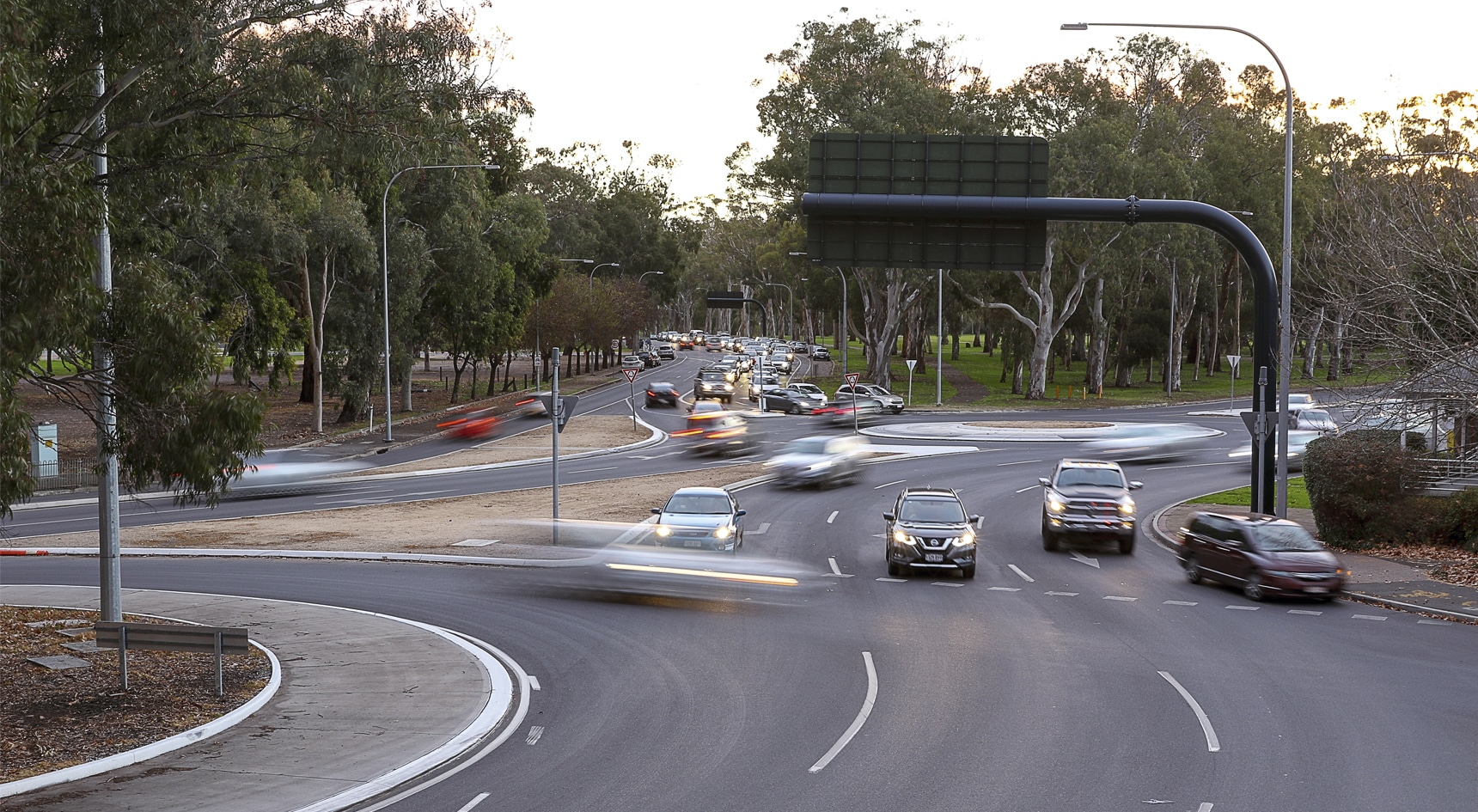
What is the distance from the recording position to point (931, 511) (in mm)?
22734

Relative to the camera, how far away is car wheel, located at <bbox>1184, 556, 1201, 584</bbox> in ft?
70.2

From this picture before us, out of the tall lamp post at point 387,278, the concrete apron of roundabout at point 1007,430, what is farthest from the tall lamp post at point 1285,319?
the tall lamp post at point 387,278

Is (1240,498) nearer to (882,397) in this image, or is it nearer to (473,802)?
(473,802)

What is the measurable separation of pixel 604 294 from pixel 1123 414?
43857 mm

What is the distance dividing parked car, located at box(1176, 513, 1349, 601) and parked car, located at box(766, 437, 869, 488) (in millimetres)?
14701

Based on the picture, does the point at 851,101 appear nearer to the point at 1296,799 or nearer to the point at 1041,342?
the point at 1041,342

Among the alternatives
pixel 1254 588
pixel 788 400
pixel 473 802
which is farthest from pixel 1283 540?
pixel 788 400

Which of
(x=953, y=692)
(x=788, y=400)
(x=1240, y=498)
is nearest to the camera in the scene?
(x=953, y=692)

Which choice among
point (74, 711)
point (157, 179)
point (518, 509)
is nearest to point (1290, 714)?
point (74, 711)

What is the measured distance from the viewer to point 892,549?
867 inches

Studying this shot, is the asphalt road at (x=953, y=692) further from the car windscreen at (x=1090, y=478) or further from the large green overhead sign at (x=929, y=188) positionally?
the large green overhead sign at (x=929, y=188)

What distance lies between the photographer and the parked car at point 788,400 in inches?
2509

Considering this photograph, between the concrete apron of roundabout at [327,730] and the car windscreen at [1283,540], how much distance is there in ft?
41.0

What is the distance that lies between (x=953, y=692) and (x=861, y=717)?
1546 mm
